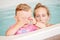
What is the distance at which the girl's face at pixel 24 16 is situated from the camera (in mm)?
1195

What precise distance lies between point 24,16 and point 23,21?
0.17ft

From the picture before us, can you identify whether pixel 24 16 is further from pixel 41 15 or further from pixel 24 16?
pixel 41 15

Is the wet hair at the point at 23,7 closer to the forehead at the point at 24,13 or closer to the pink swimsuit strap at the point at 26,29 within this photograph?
the forehead at the point at 24,13

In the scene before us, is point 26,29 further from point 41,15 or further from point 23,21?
point 41,15

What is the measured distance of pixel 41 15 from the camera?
1258mm

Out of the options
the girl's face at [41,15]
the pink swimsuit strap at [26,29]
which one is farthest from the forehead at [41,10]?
the pink swimsuit strap at [26,29]

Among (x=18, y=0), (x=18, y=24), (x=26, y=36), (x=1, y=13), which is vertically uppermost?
(x=18, y=0)

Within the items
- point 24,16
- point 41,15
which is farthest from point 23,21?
point 41,15

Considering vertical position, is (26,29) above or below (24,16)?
below

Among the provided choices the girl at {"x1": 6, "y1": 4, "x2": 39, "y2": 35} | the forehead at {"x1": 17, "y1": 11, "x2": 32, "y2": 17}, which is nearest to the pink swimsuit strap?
the girl at {"x1": 6, "y1": 4, "x2": 39, "y2": 35}

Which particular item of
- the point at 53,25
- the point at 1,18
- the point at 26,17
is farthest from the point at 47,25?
the point at 1,18

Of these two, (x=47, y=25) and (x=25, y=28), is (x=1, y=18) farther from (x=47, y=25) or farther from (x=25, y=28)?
(x=47, y=25)

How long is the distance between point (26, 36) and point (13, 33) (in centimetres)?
13

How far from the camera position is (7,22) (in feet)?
3.76
